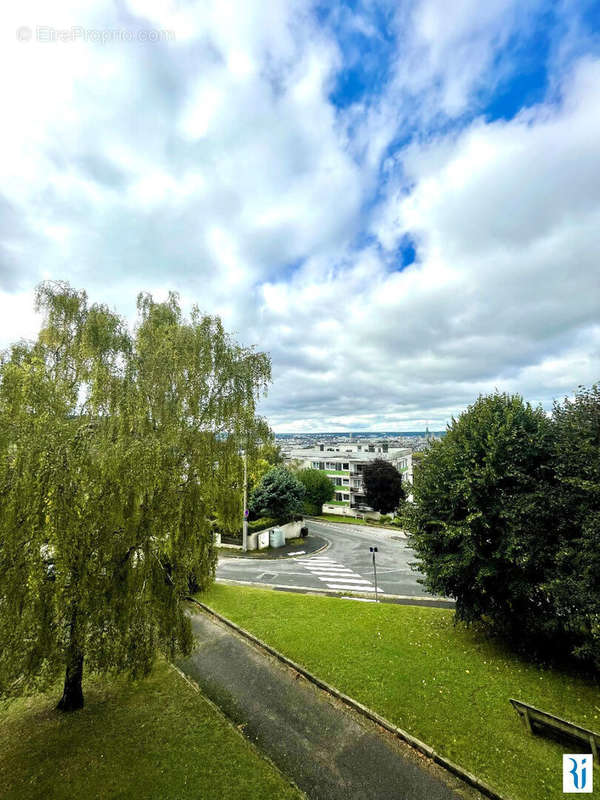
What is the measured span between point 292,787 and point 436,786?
110 inches

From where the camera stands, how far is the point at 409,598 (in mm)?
18531

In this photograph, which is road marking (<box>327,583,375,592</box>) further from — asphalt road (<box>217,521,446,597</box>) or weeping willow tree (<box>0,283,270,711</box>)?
weeping willow tree (<box>0,283,270,711</box>)

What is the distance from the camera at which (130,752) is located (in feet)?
24.9

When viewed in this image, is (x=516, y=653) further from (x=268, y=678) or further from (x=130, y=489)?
(x=130, y=489)

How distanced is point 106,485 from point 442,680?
10570 mm

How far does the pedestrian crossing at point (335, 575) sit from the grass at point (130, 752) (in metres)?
13.1

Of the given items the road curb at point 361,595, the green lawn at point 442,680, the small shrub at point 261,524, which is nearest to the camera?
the green lawn at point 442,680

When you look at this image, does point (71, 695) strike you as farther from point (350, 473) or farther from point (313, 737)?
point (350, 473)

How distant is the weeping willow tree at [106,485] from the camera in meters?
5.74

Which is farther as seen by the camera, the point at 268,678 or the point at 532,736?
the point at 268,678

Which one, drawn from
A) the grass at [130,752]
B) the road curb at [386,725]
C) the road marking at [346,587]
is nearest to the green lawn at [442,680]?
the road curb at [386,725]

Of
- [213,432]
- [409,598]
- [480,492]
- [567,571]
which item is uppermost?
[213,432]

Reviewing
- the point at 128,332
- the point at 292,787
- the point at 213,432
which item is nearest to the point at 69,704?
the point at 292,787

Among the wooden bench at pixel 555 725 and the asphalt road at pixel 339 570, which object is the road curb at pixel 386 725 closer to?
the wooden bench at pixel 555 725
